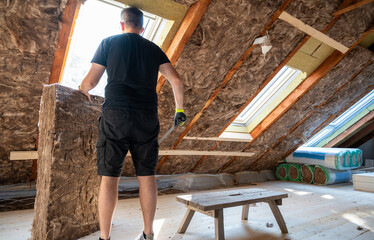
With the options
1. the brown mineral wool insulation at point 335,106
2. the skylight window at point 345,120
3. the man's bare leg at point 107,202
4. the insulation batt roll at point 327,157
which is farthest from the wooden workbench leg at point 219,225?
the skylight window at point 345,120

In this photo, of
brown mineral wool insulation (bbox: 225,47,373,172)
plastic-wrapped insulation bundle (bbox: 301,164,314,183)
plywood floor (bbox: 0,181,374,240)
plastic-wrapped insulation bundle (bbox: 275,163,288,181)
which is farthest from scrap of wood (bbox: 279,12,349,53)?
plastic-wrapped insulation bundle (bbox: 275,163,288,181)

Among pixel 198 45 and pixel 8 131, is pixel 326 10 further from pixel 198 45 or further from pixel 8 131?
pixel 8 131

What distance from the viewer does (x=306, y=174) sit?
5.00 metres

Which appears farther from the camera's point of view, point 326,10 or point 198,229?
point 326,10

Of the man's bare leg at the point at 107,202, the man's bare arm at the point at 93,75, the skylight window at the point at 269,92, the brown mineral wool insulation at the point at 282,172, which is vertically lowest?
the brown mineral wool insulation at the point at 282,172

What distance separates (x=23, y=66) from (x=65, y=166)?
3.27 ft

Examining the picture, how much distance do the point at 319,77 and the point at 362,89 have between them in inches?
56.9

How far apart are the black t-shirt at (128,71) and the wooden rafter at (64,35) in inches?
24.5

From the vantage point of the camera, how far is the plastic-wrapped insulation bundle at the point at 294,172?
202 inches

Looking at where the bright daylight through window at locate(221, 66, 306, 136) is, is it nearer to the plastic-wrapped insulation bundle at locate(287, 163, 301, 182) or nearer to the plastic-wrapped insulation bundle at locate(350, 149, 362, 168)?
the plastic-wrapped insulation bundle at locate(287, 163, 301, 182)

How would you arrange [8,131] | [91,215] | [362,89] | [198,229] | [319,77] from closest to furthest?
[91,215] < [198,229] < [8,131] < [319,77] < [362,89]

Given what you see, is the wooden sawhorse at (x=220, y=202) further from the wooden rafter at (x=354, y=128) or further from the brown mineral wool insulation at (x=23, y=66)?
the wooden rafter at (x=354, y=128)

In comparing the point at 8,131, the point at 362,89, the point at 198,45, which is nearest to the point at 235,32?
the point at 198,45

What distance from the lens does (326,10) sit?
281cm
